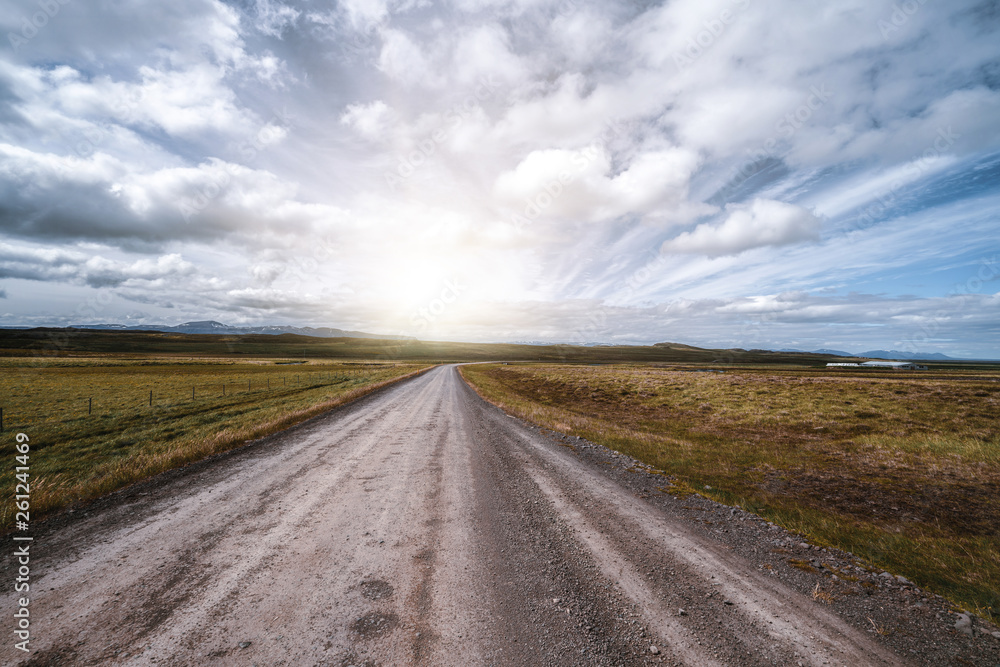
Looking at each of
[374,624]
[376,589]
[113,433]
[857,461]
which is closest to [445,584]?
[376,589]

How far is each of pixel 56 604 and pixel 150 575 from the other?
33.8 inches

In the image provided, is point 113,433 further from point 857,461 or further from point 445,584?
point 857,461

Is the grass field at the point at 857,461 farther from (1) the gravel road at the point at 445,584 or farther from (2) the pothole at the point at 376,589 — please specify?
(2) the pothole at the point at 376,589

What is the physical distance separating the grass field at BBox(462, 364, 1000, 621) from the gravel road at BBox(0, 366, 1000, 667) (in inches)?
64.7

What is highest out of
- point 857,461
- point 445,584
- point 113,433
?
point 445,584

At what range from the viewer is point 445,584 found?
516 cm

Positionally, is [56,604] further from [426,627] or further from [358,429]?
[358,429]

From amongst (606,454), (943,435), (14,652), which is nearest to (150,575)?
(14,652)

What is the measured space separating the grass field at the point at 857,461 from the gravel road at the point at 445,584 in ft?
5.40

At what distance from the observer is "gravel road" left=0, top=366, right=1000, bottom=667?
3.97 metres

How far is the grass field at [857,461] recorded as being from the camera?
23.0ft

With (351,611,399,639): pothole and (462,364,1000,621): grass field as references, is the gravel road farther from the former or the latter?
(462,364,1000,621): grass field

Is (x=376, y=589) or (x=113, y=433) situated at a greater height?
(x=376, y=589)

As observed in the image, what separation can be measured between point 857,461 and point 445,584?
52.0 feet
